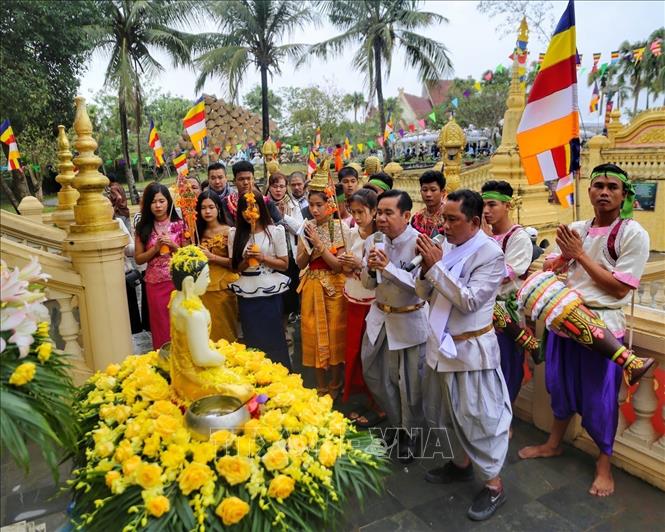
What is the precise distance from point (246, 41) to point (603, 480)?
19395 millimetres

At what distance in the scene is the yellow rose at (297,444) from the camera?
6.27 feet

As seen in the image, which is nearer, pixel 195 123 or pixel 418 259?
pixel 418 259

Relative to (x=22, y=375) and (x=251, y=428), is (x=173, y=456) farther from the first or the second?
(x=22, y=375)

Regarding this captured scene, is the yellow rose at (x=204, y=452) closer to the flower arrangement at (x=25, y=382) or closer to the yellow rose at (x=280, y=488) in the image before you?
the yellow rose at (x=280, y=488)

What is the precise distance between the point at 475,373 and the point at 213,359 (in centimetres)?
147

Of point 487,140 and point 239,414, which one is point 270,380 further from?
point 487,140

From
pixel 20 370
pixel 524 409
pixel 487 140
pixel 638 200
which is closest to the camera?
pixel 20 370

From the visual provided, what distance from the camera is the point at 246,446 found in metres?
1.88

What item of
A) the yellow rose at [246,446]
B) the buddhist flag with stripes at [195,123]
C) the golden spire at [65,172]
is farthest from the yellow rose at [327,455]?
the golden spire at [65,172]

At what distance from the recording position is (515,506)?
9.35 feet

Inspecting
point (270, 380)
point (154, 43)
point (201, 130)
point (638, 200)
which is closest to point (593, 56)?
point (638, 200)

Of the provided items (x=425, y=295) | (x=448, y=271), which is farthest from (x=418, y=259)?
(x=425, y=295)

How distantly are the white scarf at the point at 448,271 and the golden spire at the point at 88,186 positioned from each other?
7.18 ft

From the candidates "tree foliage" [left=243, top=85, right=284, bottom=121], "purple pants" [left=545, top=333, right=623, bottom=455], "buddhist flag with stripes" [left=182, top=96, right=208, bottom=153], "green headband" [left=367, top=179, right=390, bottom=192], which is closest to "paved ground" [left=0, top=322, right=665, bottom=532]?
"purple pants" [left=545, top=333, right=623, bottom=455]
